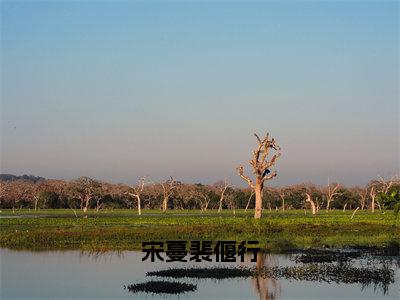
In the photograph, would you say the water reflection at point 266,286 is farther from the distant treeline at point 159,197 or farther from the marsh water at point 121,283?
the distant treeline at point 159,197

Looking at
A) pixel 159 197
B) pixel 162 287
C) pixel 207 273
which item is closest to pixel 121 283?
pixel 162 287

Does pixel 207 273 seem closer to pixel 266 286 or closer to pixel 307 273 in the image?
pixel 266 286

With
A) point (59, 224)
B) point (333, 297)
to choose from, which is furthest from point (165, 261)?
point (59, 224)

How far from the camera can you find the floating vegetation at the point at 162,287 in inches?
791

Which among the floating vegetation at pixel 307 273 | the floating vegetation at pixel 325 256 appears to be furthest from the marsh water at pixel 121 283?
the floating vegetation at pixel 325 256

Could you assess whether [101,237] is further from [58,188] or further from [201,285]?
[58,188]

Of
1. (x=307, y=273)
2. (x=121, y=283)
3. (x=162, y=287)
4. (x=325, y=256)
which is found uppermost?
(x=325, y=256)

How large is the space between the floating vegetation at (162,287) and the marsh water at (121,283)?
34 cm

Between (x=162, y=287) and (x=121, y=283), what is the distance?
2.18m

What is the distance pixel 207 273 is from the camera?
23406 millimetres

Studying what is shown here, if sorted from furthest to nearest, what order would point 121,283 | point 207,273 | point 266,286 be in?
point 207,273
point 121,283
point 266,286

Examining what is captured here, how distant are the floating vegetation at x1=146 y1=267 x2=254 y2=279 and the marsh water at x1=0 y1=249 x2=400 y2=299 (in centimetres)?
64

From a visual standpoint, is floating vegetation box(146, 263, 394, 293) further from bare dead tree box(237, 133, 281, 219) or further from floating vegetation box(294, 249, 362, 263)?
bare dead tree box(237, 133, 281, 219)

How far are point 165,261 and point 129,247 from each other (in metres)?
5.84
